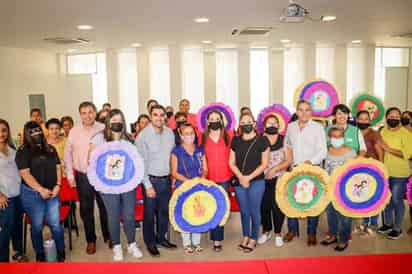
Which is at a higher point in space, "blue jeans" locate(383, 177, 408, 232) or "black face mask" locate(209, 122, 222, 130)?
"black face mask" locate(209, 122, 222, 130)

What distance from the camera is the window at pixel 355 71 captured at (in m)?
11.4

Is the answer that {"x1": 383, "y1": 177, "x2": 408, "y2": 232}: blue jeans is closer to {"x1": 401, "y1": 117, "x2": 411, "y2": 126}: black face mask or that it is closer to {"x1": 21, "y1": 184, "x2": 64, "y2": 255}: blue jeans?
{"x1": 401, "y1": 117, "x2": 411, "y2": 126}: black face mask

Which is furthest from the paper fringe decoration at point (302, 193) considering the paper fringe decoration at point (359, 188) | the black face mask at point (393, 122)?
the black face mask at point (393, 122)

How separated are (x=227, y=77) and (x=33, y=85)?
529 cm

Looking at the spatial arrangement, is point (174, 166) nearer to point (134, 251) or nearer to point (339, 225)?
point (134, 251)

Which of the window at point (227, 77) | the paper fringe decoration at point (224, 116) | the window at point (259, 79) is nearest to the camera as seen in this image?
the paper fringe decoration at point (224, 116)

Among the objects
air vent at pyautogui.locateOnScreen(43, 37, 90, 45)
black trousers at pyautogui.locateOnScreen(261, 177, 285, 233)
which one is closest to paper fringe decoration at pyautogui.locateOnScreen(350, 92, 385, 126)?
black trousers at pyautogui.locateOnScreen(261, 177, 285, 233)

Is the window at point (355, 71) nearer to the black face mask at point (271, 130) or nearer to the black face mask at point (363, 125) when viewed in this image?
the black face mask at point (363, 125)

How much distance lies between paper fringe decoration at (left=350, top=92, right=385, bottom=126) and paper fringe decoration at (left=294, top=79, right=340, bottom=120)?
873 mm

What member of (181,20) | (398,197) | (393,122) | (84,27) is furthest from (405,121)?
(84,27)

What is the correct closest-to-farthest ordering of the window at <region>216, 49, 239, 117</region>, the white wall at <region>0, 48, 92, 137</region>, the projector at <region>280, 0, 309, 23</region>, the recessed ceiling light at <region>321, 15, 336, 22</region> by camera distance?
the projector at <region>280, 0, 309, 23</region> < the recessed ceiling light at <region>321, 15, 336, 22</region> < the white wall at <region>0, 48, 92, 137</region> < the window at <region>216, 49, 239, 117</region>

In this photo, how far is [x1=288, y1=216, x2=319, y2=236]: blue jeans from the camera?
164 inches

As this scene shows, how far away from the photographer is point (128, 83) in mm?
11125

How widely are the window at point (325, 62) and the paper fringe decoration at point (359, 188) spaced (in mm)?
8174
